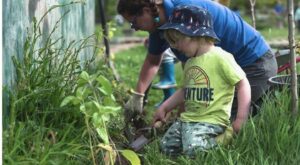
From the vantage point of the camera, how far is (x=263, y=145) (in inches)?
147

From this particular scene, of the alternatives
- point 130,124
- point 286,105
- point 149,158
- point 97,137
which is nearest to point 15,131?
point 97,137

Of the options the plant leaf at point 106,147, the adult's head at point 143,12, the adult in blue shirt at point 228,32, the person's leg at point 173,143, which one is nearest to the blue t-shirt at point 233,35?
the adult in blue shirt at point 228,32

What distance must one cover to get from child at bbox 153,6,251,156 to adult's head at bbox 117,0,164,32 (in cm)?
22

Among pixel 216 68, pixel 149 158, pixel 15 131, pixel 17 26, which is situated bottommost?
pixel 149 158

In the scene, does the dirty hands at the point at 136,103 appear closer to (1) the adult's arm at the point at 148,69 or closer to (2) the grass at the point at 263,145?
(1) the adult's arm at the point at 148,69

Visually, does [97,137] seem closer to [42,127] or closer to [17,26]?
[42,127]

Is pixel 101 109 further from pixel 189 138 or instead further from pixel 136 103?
pixel 136 103

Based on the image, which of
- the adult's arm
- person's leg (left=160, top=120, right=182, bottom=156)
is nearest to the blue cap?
person's leg (left=160, top=120, right=182, bottom=156)

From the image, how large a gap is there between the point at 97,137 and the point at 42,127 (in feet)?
1.04

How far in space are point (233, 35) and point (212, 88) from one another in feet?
2.02

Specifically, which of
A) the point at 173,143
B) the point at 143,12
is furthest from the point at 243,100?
the point at 143,12

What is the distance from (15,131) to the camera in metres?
3.60

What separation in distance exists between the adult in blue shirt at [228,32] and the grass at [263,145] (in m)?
0.40

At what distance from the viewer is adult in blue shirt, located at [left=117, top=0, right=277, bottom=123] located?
4188mm
